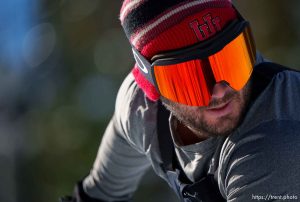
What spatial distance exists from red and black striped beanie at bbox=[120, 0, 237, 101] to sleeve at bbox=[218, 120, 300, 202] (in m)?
0.31

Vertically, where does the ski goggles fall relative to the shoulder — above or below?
above

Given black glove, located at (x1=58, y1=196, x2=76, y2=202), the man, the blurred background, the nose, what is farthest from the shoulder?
the blurred background

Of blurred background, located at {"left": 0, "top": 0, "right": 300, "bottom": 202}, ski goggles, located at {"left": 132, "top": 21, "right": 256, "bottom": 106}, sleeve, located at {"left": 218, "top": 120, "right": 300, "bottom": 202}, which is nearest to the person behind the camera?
sleeve, located at {"left": 218, "top": 120, "right": 300, "bottom": 202}

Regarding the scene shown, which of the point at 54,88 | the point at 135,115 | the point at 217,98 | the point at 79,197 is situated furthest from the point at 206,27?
the point at 54,88

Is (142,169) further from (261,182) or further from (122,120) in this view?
(261,182)

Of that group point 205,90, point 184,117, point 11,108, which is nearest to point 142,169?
point 184,117

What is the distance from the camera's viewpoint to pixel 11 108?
8.50 m

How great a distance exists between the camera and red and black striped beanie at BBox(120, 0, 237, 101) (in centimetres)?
157

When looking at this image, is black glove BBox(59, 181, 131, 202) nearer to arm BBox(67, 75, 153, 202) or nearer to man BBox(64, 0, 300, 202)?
arm BBox(67, 75, 153, 202)

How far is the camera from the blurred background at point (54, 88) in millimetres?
7547

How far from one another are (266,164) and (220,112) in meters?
0.24

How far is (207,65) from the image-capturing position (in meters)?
1.55

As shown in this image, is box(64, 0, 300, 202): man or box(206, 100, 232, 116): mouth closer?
box(64, 0, 300, 202): man

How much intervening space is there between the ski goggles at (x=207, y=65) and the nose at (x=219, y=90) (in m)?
0.01
